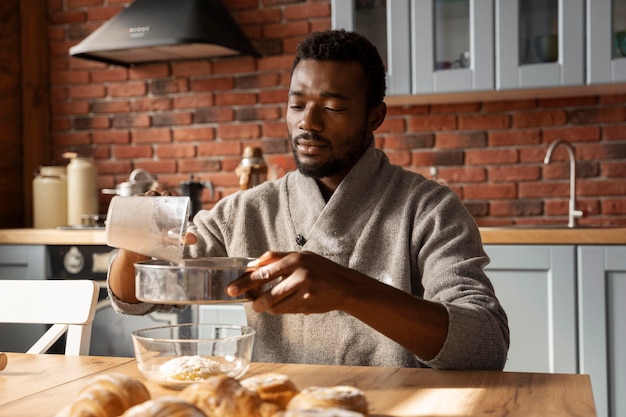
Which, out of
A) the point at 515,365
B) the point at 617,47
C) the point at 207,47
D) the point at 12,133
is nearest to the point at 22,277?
the point at 12,133

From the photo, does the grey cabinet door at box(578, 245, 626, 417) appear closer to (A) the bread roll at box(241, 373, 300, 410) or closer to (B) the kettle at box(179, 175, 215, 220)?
(B) the kettle at box(179, 175, 215, 220)

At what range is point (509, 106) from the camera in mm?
2939

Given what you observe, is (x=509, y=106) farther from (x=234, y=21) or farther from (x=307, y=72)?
(x=307, y=72)

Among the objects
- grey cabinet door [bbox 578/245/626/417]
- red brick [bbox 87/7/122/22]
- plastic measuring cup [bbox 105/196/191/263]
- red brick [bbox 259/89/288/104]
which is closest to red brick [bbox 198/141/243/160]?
red brick [bbox 259/89/288/104]

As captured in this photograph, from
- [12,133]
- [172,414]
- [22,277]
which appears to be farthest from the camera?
[12,133]

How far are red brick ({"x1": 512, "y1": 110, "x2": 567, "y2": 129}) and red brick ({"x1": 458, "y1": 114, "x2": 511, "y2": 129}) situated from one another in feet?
0.12

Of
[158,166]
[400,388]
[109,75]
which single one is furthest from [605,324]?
[109,75]

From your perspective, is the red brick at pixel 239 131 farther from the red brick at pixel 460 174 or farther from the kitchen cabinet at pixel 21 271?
the kitchen cabinet at pixel 21 271

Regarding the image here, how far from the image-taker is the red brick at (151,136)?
11.1 feet

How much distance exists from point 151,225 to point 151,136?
97.8 inches

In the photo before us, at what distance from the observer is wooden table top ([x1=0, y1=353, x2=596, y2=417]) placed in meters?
0.91

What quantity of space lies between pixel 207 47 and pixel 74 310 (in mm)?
1813

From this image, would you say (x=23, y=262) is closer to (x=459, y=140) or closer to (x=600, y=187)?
(x=459, y=140)

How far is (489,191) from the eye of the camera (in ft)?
9.73
